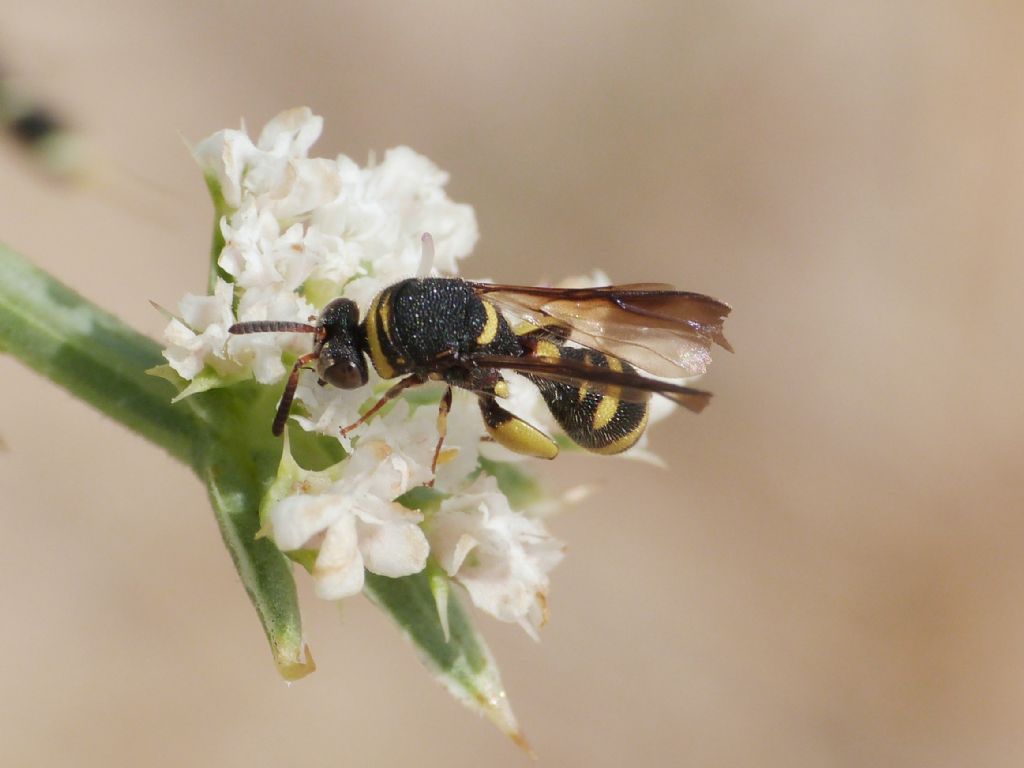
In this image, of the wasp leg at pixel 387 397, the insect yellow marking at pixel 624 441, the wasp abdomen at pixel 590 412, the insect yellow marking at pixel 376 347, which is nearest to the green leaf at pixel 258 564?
the wasp leg at pixel 387 397

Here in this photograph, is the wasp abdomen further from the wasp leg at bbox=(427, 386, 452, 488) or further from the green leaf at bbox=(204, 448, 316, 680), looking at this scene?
the green leaf at bbox=(204, 448, 316, 680)

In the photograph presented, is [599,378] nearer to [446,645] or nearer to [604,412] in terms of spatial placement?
[604,412]

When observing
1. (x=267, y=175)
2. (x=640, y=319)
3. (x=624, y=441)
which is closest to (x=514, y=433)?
(x=624, y=441)

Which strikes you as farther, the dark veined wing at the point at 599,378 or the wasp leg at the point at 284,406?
the wasp leg at the point at 284,406

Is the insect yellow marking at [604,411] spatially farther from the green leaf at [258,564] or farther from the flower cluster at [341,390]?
the green leaf at [258,564]

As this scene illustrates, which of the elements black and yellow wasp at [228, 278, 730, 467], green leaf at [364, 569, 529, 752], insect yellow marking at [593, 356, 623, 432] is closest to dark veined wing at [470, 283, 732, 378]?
black and yellow wasp at [228, 278, 730, 467]

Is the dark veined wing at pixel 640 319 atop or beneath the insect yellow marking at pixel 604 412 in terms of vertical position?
atop

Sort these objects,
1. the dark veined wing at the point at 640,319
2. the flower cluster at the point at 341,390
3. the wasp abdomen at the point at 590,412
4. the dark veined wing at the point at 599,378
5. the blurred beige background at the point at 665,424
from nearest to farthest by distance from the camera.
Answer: the dark veined wing at the point at 599,378, the flower cluster at the point at 341,390, the wasp abdomen at the point at 590,412, the dark veined wing at the point at 640,319, the blurred beige background at the point at 665,424
